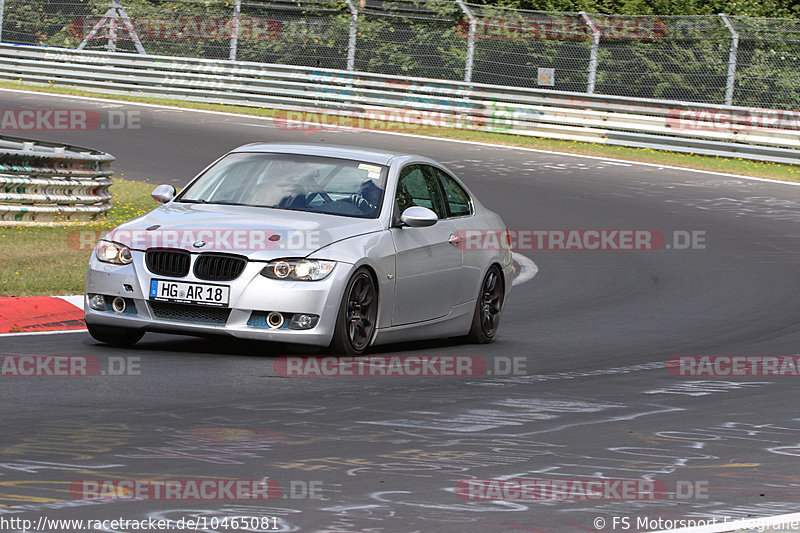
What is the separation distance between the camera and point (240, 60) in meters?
34.2

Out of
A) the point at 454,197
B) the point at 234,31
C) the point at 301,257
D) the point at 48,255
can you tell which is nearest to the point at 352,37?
the point at 234,31

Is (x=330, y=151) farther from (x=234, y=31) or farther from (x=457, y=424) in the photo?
(x=234, y=31)

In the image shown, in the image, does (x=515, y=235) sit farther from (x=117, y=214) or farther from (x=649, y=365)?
(x=649, y=365)

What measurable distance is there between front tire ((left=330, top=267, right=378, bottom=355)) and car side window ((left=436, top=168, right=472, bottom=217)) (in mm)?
1760

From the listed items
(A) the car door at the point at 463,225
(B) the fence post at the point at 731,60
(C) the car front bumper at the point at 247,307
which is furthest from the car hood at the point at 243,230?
(B) the fence post at the point at 731,60

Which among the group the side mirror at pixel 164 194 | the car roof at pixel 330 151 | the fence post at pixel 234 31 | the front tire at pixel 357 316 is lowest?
the front tire at pixel 357 316

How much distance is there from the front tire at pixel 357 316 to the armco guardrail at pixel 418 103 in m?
18.7

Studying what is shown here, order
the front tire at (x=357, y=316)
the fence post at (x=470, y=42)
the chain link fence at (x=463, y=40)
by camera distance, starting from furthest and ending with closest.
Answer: the fence post at (x=470, y=42), the chain link fence at (x=463, y=40), the front tire at (x=357, y=316)

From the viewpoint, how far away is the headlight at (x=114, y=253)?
9.72 metres

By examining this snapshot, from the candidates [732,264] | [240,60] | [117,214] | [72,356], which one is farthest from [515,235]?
[240,60]

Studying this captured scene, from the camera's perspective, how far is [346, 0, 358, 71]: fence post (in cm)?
3181

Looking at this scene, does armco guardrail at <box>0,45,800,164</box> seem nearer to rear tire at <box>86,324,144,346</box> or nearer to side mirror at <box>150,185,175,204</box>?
side mirror at <box>150,185,175,204</box>

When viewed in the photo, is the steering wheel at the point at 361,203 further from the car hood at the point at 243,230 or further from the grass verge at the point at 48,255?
the grass verge at the point at 48,255

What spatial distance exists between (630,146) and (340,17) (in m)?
7.48
